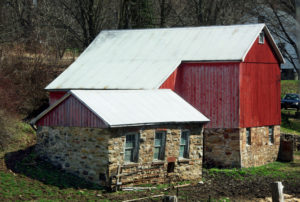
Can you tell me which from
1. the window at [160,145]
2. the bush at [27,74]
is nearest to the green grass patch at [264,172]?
the window at [160,145]

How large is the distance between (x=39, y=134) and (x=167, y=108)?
5.80 metres

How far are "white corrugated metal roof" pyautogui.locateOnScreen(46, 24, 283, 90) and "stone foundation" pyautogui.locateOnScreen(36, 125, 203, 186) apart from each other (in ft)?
14.7

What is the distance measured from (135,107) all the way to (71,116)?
2912 mm

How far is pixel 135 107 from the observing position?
24.1 m

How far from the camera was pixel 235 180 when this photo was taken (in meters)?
25.9

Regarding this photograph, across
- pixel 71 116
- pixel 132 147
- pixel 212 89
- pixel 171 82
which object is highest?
pixel 171 82

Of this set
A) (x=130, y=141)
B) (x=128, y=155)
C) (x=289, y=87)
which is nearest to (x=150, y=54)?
(x=130, y=141)

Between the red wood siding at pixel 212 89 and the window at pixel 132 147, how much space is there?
608 centimetres

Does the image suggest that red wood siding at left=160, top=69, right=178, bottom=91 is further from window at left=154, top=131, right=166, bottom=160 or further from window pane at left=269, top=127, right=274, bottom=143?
window pane at left=269, top=127, right=274, bottom=143

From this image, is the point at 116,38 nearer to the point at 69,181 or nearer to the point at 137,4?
the point at 137,4

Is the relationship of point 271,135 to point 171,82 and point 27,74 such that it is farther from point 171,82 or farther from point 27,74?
point 27,74

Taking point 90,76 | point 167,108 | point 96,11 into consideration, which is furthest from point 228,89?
point 96,11

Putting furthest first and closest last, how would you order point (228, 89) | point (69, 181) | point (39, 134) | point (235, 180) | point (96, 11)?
point (96, 11) < point (228, 89) < point (235, 180) < point (39, 134) < point (69, 181)

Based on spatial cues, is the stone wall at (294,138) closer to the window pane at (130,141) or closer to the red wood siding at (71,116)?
the window pane at (130,141)
